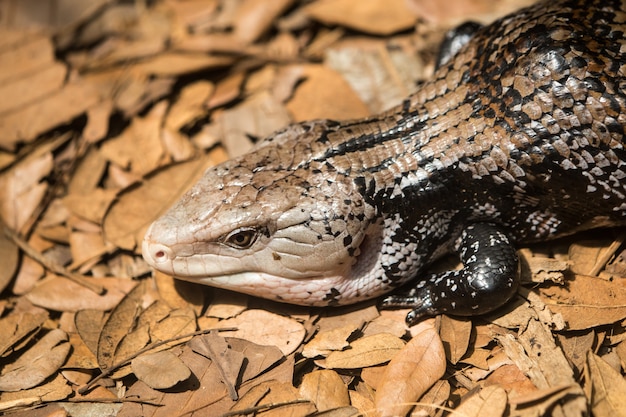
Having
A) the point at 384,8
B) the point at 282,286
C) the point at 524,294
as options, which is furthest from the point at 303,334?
the point at 384,8

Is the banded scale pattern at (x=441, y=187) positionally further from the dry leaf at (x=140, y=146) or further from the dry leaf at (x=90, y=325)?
the dry leaf at (x=140, y=146)

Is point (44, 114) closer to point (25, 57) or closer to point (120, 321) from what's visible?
point (25, 57)

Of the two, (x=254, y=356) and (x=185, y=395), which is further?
(x=254, y=356)

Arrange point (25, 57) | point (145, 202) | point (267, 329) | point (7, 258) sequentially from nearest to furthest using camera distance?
point (267, 329) < point (7, 258) < point (145, 202) < point (25, 57)

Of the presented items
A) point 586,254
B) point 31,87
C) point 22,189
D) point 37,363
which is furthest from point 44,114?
point 586,254

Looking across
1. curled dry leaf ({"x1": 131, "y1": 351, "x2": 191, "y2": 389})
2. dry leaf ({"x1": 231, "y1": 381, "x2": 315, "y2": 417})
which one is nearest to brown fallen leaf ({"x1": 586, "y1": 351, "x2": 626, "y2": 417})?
dry leaf ({"x1": 231, "y1": 381, "x2": 315, "y2": 417})

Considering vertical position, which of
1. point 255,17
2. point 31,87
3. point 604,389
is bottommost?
point 604,389

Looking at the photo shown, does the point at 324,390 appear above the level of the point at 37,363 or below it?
below

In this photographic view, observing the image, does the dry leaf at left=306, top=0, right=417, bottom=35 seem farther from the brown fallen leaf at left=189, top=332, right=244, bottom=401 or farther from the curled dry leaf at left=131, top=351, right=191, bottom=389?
the curled dry leaf at left=131, top=351, right=191, bottom=389
